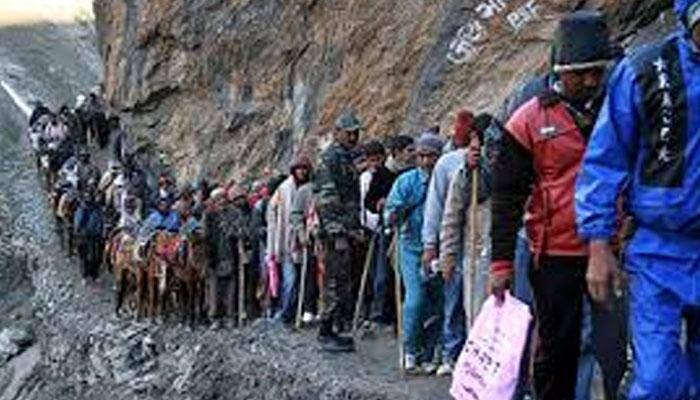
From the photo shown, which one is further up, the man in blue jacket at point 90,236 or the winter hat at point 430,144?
the winter hat at point 430,144

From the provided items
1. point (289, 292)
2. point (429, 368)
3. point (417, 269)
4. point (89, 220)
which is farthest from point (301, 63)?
point (429, 368)

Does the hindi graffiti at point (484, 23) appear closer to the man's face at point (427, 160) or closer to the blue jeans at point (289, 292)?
the blue jeans at point (289, 292)

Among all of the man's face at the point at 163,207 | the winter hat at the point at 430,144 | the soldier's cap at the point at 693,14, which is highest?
the soldier's cap at the point at 693,14

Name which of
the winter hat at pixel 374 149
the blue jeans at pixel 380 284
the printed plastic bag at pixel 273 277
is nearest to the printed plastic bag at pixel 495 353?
the winter hat at pixel 374 149

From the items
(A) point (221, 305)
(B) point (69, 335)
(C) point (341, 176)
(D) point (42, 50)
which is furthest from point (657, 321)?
(D) point (42, 50)

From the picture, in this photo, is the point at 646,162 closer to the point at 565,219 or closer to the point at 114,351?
the point at 565,219

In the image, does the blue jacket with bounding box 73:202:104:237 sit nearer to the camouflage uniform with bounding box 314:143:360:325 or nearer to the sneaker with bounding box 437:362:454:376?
the camouflage uniform with bounding box 314:143:360:325

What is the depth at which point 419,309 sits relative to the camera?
402 inches

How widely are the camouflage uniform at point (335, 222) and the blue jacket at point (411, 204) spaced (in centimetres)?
105

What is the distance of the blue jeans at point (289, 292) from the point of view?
14.2 m

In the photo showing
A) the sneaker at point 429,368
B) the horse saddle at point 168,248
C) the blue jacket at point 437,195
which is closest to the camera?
the blue jacket at point 437,195

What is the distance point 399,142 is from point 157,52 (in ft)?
53.4

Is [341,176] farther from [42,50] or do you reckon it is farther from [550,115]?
[42,50]

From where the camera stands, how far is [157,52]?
2753 cm
